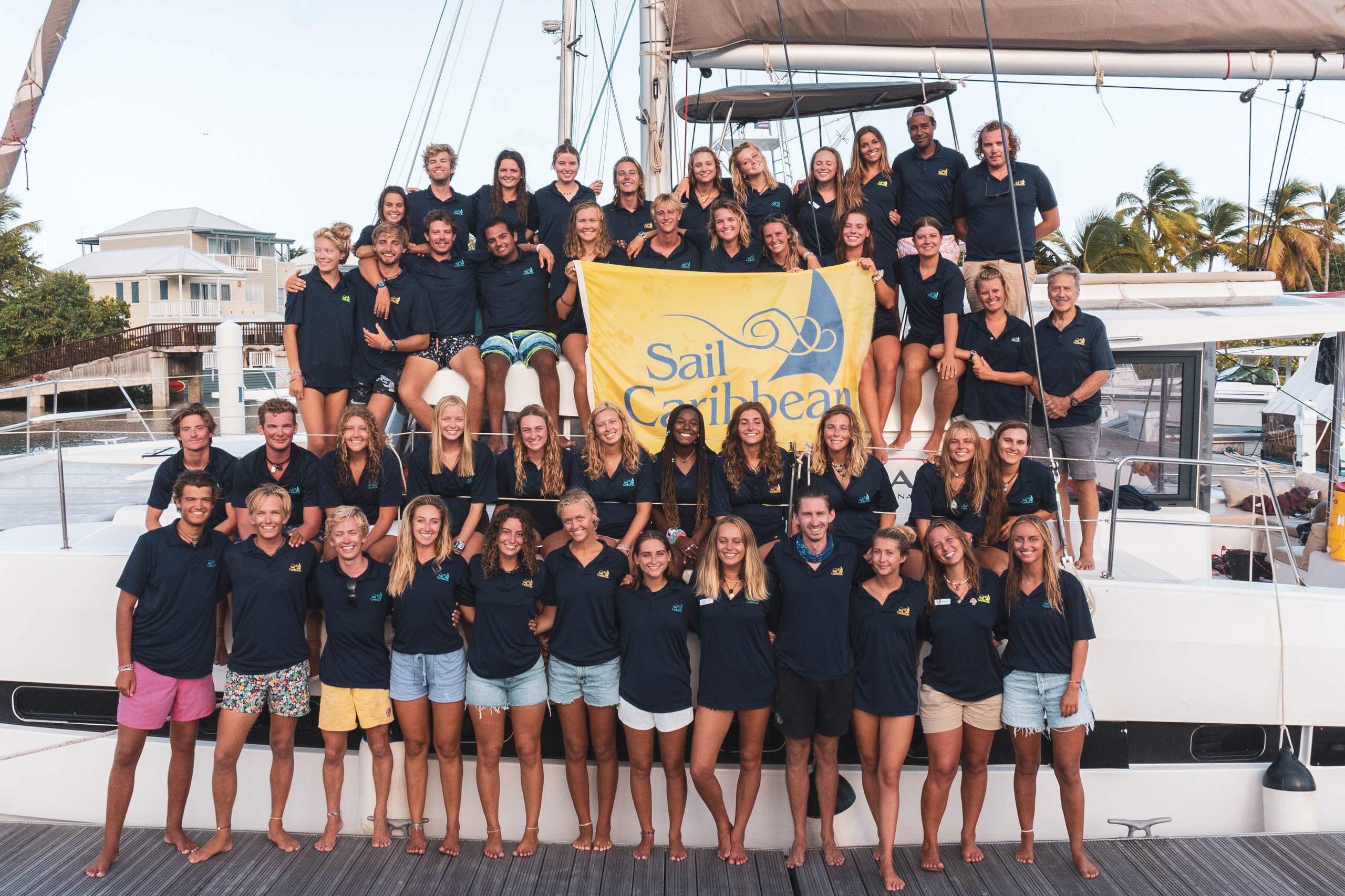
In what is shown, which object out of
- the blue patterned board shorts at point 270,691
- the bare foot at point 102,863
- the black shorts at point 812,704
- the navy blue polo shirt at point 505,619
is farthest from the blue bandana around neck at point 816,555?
the bare foot at point 102,863

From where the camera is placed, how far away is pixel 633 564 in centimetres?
527

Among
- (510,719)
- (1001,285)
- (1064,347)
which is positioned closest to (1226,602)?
(1064,347)

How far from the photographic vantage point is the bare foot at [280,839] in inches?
216

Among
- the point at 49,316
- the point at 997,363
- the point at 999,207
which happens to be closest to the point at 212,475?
the point at 997,363

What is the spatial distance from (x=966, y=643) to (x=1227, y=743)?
7.18ft

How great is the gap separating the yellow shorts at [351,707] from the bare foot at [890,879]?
285cm

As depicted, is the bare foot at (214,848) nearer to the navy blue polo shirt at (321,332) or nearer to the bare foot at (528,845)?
the bare foot at (528,845)

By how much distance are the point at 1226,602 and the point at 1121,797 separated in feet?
4.38

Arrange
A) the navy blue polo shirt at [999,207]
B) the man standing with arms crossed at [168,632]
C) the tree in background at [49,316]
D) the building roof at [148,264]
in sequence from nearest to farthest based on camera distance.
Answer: the man standing with arms crossed at [168,632]
the navy blue polo shirt at [999,207]
the tree in background at [49,316]
the building roof at [148,264]

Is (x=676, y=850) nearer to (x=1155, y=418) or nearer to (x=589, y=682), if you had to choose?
(x=589, y=682)

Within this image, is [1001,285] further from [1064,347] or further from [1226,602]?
[1226,602]

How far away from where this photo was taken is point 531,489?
562cm

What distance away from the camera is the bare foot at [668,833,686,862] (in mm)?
5367

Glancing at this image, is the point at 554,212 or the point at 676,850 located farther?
the point at 554,212
